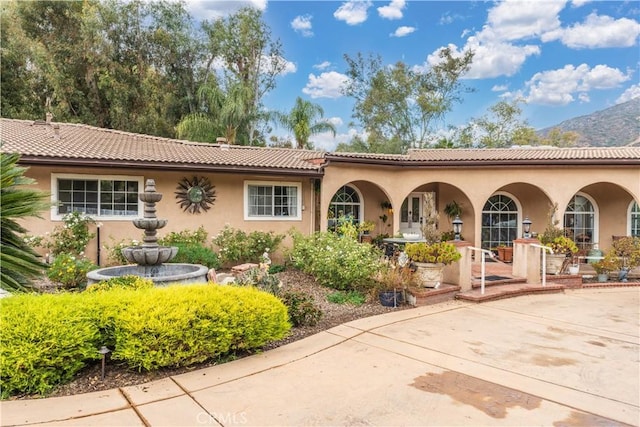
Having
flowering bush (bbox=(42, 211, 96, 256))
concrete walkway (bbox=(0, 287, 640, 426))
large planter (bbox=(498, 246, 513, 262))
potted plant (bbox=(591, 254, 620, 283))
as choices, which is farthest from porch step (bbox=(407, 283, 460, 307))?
flowering bush (bbox=(42, 211, 96, 256))

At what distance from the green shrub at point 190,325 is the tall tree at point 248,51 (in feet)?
77.1

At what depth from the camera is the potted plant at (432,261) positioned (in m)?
8.95

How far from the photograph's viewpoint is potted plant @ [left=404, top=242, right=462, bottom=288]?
8.95m

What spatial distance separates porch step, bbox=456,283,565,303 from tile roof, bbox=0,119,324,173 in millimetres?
5501

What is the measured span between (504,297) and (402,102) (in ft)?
81.8

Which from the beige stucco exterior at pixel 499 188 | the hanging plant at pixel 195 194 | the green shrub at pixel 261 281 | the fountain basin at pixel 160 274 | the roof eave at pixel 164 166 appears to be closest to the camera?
the fountain basin at pixel 160 274

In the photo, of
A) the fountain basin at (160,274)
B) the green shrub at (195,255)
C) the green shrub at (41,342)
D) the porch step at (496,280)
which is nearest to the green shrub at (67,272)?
the fountain basin at (160,274)

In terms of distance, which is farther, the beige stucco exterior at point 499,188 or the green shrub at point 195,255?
the beige stucco exterior at point 499,188

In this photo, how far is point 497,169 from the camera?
1350 cm

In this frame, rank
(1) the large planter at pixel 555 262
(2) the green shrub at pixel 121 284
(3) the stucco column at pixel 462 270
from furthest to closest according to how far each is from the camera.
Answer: (1) the large planter at pixel 555 262, (3) the stucco column at pixel 462 270, (2) the green shrub at pixel 121 284

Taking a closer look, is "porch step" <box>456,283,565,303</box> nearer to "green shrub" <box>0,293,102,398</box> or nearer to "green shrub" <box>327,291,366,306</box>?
"green shrub" <box>327,291,366,306</box>

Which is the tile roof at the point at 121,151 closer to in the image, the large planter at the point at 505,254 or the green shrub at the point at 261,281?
the green shrub at the point at 261,281

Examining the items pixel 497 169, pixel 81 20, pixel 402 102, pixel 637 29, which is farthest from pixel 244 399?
pixel 402 102

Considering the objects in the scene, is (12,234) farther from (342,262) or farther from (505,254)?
(505,254)
